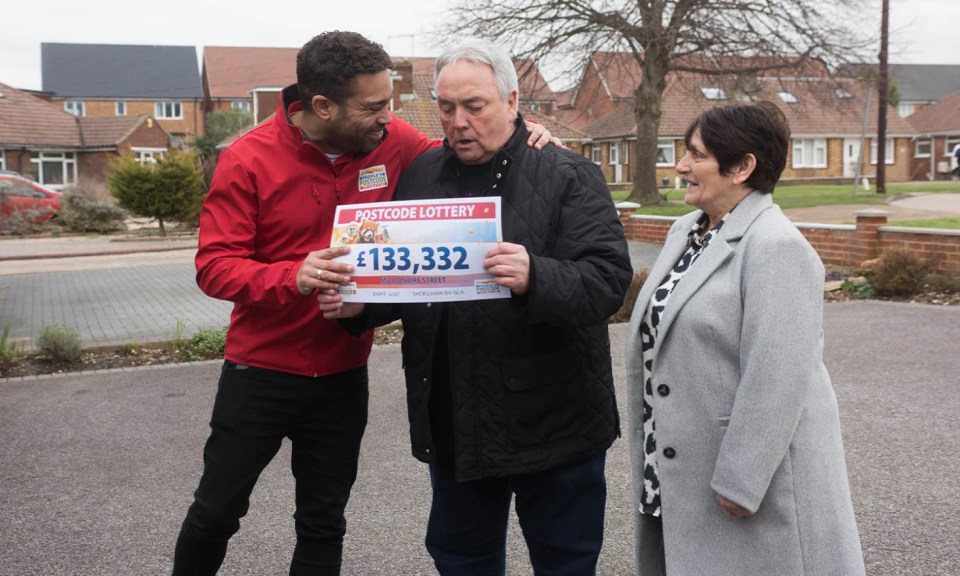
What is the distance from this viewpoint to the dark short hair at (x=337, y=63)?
113 inches

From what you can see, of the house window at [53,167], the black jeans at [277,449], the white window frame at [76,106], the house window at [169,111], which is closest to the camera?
the black jeans at [277,449]

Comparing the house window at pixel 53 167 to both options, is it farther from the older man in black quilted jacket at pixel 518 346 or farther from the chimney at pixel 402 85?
the older man in black quilted jacket at pixel 518 346

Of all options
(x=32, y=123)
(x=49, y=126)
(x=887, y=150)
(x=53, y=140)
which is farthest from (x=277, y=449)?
(x=887, y=150)

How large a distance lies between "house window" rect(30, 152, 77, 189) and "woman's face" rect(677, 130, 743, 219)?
49691 mm

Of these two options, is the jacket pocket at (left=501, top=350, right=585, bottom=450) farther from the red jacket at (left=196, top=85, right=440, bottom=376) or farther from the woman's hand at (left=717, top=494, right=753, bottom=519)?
the red jacket at (left=196, top=85, right=440, bottom=376)

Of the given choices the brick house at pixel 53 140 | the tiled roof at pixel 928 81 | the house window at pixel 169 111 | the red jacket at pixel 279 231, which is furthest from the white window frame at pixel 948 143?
the red jacket at pixel 279 231

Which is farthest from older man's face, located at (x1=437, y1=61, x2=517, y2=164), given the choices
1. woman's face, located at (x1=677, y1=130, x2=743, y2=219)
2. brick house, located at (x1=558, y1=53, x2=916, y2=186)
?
brick house, located at (x1=558, y1=53, x2=916, y2=186)

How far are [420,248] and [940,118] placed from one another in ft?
207

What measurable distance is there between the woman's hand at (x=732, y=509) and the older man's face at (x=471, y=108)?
120 cm

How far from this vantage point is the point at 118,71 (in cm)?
7675

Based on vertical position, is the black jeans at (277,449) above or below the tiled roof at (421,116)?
below

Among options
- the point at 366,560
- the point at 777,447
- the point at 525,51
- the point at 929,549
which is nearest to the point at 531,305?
the point at 777,447

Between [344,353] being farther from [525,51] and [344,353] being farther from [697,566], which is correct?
[525,51]

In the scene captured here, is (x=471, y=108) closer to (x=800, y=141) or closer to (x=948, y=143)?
(x=800, y=141)
